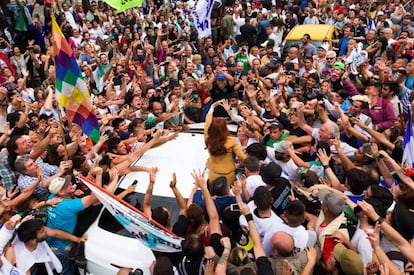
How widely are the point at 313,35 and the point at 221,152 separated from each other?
8388mm

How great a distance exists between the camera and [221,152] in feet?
15.6

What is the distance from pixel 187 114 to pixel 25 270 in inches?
182

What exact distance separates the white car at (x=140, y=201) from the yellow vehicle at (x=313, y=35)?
7.14 m

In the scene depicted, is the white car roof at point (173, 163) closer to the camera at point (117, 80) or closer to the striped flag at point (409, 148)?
the striped flag at point (409, 148)

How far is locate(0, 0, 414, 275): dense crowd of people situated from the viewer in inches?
135

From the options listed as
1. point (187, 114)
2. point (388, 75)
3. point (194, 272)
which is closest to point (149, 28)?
point (187, 114)

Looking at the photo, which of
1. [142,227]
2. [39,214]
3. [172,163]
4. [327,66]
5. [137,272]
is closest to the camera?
[137,272]

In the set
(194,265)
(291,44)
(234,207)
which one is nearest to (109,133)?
(234,207)

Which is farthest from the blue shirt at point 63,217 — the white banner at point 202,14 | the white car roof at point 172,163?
the white banner at point 202,14

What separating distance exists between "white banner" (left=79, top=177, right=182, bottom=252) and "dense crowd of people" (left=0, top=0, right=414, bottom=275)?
0.40ft

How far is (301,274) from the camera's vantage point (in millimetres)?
3244

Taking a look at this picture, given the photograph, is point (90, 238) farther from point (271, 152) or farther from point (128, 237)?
point (271, 152)

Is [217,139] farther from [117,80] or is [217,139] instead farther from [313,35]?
[313,35]

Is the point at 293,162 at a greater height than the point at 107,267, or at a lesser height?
greater
